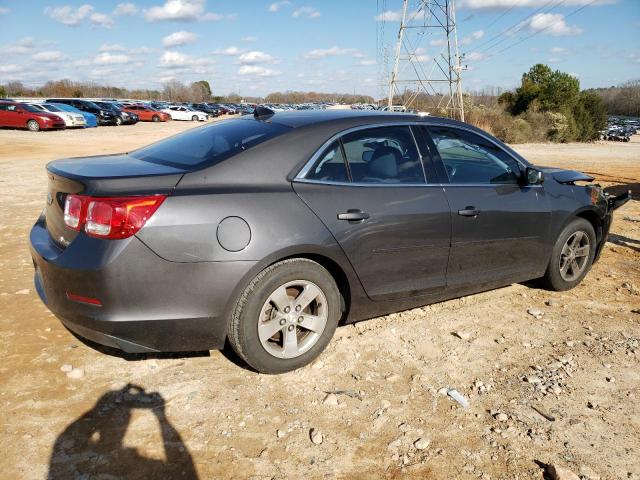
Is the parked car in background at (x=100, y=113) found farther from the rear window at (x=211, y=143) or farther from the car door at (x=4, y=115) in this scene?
the rear window at (x=211, y=143)

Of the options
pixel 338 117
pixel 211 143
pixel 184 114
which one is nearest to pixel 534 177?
pixel 338 117

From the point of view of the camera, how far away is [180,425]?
9.03 ft

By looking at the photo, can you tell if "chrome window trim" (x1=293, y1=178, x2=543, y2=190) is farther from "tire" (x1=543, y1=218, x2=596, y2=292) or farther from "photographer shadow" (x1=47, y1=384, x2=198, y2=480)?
"photographer shadow" (x1=47, y1=384, x2=198, y2=480)

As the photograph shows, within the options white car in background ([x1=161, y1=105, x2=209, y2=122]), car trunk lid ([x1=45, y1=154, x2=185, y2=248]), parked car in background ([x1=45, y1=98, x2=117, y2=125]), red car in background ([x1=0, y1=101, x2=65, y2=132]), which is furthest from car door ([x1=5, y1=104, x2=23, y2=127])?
car trunk lid ([x1=45, y1=154, x2=185, y2=248])

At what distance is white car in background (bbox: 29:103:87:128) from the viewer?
2867cm

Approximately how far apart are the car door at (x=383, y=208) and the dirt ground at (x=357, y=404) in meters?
0.57

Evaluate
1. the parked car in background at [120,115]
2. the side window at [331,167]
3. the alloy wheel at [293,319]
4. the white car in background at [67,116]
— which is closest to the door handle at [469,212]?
the side window at [331,167]

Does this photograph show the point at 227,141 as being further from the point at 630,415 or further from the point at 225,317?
the point at 630,415

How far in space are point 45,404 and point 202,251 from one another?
124cm

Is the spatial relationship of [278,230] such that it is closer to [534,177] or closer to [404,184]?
[404,184]

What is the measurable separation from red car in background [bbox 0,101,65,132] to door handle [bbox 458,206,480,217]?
2913cm

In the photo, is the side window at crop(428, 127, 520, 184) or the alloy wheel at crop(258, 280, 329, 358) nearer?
the alloy wheel at crop(258, 280, 329, 358)

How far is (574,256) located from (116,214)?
405 centimetres

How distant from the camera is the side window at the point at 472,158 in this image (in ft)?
13.0
